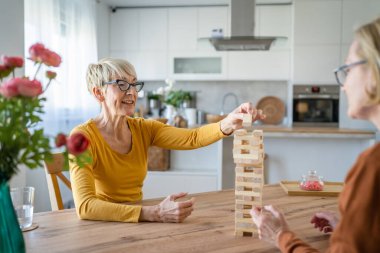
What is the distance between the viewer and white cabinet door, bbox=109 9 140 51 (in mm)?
5359

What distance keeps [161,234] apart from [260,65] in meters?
4.21

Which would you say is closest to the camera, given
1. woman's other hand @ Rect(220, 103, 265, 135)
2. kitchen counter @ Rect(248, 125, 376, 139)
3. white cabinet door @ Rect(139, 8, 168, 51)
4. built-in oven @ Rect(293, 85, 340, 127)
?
woman's other hand @ Rect(220, 103, 265, 135)

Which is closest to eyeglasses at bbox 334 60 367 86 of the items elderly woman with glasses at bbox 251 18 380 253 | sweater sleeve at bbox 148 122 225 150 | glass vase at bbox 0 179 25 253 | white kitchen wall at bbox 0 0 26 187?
elderly woman with glasses at bbox 251 18 380 253

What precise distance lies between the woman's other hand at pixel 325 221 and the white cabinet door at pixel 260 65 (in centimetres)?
403

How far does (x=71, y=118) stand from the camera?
13.9ft

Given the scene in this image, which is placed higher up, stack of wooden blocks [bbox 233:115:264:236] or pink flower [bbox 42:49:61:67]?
pink flower [bbox 42:49:61:67]

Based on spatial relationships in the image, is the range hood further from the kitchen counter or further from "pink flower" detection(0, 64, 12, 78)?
"pink flower" detection(0, 64, 12, 78)

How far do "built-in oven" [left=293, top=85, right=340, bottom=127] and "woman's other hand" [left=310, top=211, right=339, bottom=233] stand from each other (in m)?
3.89

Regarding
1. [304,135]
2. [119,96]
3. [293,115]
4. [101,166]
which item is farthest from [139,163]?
[293,115]

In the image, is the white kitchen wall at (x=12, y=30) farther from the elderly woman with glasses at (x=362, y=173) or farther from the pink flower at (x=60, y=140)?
the elderly woman with glasses at (x=362, y=173)

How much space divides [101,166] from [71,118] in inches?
108

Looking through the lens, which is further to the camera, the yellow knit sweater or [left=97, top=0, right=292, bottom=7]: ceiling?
[left=97, top=0, right=292, bottom=7]: ceiling

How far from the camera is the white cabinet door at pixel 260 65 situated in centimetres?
507

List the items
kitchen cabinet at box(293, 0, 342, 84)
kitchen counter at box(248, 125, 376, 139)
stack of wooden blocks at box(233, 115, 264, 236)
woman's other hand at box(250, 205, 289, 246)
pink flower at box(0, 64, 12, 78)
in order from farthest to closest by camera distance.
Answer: kitchen cabinet at box(293, 0, 342, 84)
kitchen counter at box(248, 125, 376, 139)
stack of wooden blocks at box(233, 115, 264, 236)
woman's other hand at box(250, 205, 289, 246)
pink flower at box(0, 64, 12, 78)
